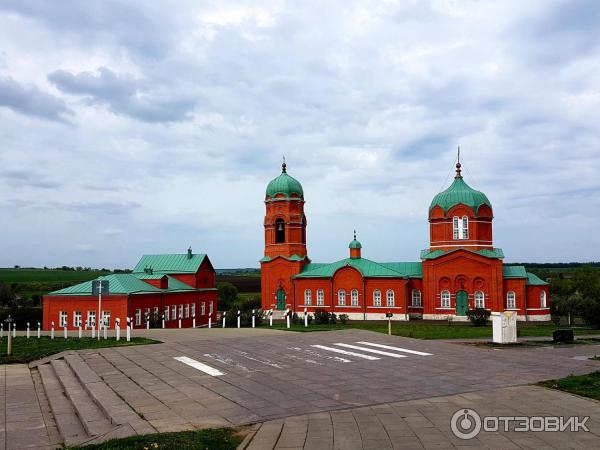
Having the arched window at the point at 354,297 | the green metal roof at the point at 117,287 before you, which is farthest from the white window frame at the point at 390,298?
the green metal roof at the point at 117,287

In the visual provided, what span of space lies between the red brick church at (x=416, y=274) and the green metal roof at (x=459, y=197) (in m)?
0.08

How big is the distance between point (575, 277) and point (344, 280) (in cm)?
2831

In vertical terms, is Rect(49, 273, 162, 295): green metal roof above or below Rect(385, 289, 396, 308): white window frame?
above

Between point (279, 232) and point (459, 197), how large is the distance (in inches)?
683

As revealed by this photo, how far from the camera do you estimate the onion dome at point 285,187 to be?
50500mm

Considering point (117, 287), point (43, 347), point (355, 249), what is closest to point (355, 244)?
point (355, 249)

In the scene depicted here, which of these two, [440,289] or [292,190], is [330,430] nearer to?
[440,289]

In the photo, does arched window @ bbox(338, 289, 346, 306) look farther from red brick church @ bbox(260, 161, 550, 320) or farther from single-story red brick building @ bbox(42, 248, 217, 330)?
single-story red brick building @ bbox(42, 248, 217, 330)

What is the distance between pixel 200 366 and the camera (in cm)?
1561

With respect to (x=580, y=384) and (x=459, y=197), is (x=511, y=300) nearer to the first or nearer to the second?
(x=459, y=197)

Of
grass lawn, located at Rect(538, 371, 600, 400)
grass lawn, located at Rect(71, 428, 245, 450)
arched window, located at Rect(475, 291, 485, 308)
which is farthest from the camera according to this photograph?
arched window, located at Rect(475, 291, 485, 308)

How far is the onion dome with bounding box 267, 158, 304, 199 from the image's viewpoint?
50500 millimetres

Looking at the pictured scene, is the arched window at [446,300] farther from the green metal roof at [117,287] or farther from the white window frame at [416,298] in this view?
the green metal roof at [117,287]

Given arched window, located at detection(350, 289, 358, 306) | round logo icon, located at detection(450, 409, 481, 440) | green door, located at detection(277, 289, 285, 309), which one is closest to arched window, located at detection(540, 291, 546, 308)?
arched window, located at detection(350, 289, 358, 306)
